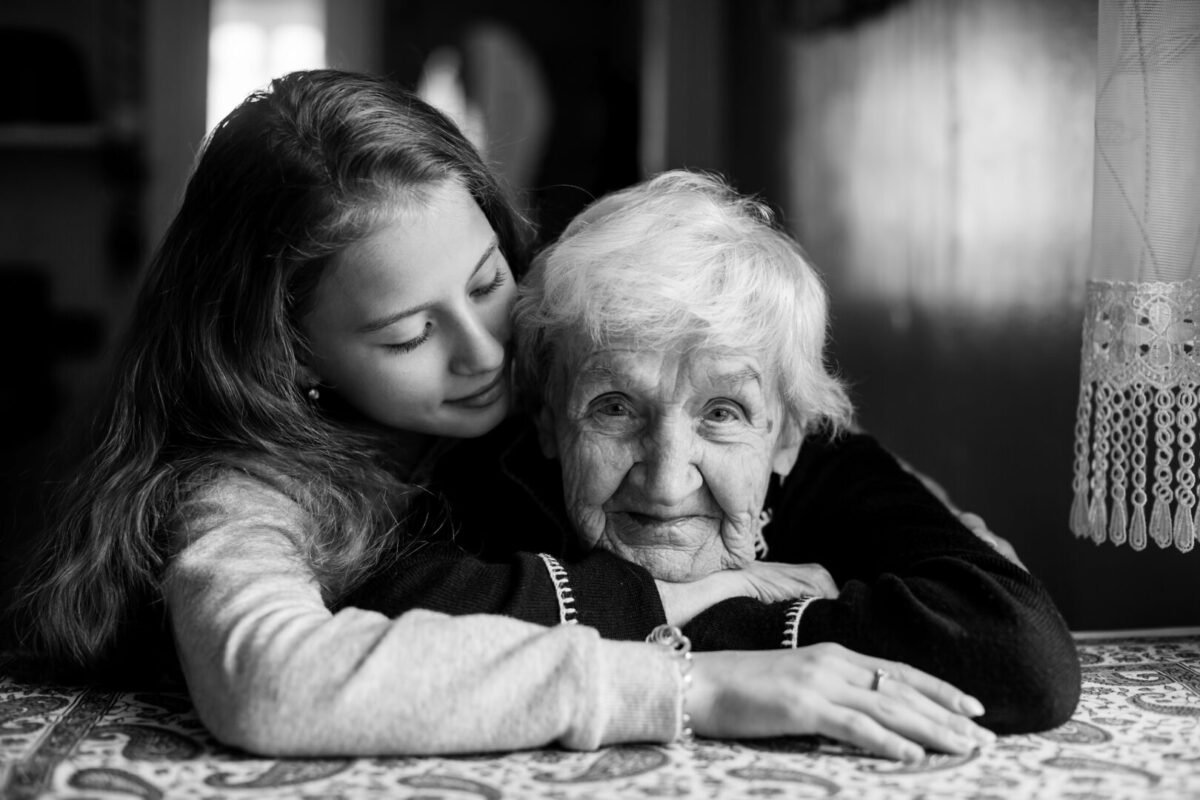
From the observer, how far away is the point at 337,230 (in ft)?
5.43

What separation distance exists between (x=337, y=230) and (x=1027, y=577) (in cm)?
97

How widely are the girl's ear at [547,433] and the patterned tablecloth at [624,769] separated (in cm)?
51

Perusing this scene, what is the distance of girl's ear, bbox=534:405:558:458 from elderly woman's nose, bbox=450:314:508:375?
9cm

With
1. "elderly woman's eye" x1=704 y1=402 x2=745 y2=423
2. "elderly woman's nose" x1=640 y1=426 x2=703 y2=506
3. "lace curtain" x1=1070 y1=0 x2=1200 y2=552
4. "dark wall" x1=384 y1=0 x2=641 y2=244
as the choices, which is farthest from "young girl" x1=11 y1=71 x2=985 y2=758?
"dark wall" x1=384 y1=0 x2=641 y2=244

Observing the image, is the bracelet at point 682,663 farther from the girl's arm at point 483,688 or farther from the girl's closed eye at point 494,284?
the girl's closed eye at point 494,284

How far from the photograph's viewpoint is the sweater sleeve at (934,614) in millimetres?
1368

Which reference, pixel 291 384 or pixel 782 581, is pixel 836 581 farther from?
pixel 291 384

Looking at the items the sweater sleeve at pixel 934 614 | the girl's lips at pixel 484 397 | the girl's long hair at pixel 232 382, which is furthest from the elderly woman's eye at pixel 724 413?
the girl's long hair at pixel 232 382

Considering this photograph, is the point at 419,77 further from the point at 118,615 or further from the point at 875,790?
the point at 875,790

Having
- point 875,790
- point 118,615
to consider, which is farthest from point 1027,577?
point 118,615

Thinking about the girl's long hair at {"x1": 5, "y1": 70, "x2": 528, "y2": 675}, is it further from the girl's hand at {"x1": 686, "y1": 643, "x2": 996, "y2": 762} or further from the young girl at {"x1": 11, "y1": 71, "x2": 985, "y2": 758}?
the girl's hand at {"x1": 686, "y1": 643, "x2": 996, "y2": 762}

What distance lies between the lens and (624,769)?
4.19 feet

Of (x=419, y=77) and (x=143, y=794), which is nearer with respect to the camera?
(x=143, y=794)

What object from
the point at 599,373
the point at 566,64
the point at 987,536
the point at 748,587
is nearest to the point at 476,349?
the point at 599,373
